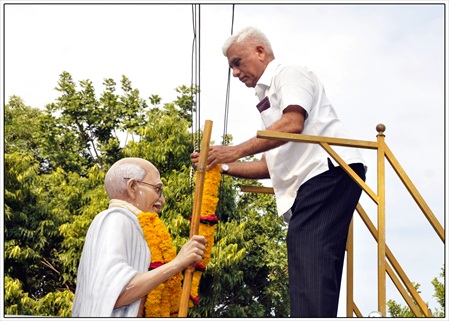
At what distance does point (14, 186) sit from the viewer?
60.0ft

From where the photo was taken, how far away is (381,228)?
430 centimetres

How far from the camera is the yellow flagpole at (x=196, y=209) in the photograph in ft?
14.8

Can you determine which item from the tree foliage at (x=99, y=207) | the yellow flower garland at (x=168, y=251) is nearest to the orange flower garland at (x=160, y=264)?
the yellow flower garland at (x=168, y=251)

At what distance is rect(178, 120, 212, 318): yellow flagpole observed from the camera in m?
4.51

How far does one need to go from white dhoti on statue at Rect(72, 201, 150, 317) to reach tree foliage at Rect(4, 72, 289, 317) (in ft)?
36.4

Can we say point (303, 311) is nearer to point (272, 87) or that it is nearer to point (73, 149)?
point (272, 87)

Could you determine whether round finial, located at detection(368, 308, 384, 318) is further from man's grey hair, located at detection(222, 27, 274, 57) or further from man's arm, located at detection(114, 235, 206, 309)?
man's grey hair, located at detection(222, 27, 274, 57)

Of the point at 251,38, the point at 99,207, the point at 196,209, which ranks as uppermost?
the point at 99,207

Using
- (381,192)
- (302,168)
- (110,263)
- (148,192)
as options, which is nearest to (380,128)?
(381,192)

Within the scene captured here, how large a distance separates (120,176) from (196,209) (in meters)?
0.47

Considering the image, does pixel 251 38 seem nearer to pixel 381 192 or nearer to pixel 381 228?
pixel 381 192

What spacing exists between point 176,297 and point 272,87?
1358 millimetres

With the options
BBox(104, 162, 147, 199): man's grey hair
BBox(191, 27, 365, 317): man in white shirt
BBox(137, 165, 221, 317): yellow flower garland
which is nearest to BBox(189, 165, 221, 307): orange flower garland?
BBox(137, 165, 221, 317): yellow flower garland

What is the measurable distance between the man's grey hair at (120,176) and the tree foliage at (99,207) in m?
10.9
